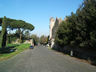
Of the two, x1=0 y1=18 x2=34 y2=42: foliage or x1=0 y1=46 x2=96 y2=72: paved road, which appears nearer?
x1=0 y1=46 x2=96 y2=72: paved road

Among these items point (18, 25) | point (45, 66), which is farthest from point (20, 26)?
point (45, 66)

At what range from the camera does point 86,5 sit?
1591cm

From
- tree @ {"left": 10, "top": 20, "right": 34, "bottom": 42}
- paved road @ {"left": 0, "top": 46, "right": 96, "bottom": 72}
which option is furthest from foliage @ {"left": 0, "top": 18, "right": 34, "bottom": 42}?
paved road @ {"left": 0, "top": 46, "right": 96, "bottom": 72}

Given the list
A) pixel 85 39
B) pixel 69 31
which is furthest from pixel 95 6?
pixel 69 31

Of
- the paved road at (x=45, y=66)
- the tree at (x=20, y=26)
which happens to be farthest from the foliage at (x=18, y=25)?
the paved road at (x=45, y=66)

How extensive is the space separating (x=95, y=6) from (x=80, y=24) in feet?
11.2

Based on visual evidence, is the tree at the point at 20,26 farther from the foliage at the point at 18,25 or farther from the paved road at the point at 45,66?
the paved road at the point at 45,66

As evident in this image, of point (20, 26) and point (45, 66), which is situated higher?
point (20, 26)

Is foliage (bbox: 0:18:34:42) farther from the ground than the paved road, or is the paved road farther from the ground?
foliage (bbox: 0:18:34:42)

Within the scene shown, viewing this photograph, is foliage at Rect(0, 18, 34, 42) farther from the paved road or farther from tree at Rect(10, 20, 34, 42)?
the paved road

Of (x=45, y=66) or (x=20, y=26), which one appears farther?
(x=20, y=26)

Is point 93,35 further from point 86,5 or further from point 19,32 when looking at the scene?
point 19,32

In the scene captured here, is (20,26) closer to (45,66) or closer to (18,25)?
(18,25)

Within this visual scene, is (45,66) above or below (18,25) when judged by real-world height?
below
